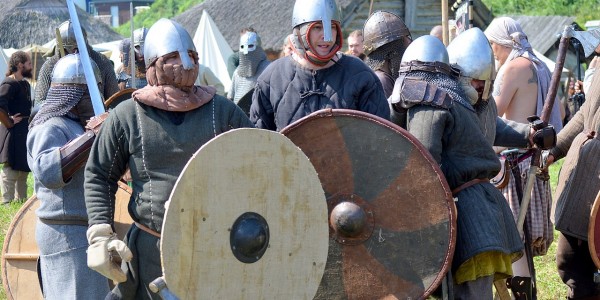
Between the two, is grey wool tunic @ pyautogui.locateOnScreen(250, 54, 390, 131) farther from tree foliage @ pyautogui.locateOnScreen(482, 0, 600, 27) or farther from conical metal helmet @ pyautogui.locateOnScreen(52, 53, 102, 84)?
tree foliage @ pyautogui.locateOnScreen(482, 0, 600, 27)

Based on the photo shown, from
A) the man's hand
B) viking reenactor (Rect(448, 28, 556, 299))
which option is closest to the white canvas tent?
the man's hand

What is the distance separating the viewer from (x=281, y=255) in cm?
388

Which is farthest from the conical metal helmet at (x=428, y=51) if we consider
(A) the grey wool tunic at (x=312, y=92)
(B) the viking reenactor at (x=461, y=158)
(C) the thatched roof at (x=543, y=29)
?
(C) the thatched roof at (x=543, y=29)

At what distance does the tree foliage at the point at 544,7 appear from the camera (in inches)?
1446

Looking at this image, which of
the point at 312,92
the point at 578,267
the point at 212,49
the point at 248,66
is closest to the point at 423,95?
the point at 312,92

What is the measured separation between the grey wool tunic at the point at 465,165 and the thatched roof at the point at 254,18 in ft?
68.3

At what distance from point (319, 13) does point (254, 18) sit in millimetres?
22973

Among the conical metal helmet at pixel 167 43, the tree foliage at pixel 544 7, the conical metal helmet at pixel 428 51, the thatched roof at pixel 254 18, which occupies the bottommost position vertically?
the tree foliage at pixel 544 7

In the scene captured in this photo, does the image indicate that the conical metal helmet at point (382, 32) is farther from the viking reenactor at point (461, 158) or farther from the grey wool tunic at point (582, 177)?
the viking reenactor at point (461, 158)

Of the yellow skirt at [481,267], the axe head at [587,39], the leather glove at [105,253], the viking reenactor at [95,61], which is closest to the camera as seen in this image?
the leather glove at [105,253]

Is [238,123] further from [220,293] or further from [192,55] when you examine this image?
[220,293]

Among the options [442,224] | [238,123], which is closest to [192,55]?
[238,123]

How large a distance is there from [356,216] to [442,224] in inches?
14.2

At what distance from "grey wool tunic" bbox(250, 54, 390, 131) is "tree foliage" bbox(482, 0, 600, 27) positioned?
32.3 m
